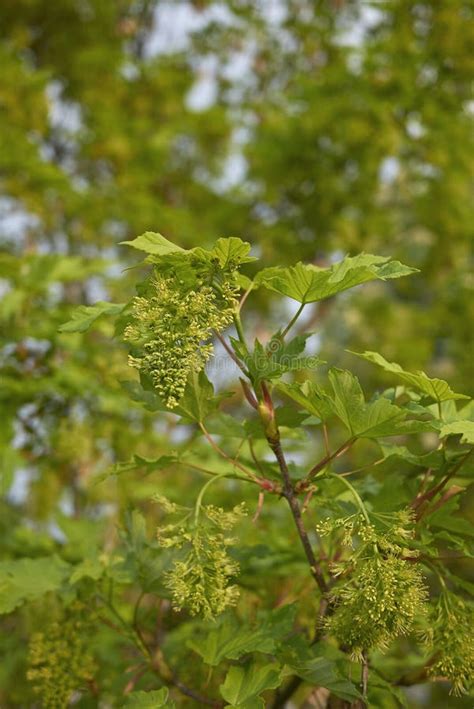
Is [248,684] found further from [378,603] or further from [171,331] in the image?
[171,331]

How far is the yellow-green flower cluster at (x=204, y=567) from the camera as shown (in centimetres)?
94

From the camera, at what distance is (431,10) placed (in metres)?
3.83

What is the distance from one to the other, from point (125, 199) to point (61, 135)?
1.00 meters

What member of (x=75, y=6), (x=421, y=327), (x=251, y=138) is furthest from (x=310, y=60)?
(x=421, y=327)

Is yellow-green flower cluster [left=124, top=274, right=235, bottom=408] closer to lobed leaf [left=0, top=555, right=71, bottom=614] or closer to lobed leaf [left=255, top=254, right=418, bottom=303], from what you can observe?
lobed leaf [left=255, top=254, right=418, bottom=303]

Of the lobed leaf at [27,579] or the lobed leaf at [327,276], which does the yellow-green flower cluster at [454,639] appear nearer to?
the lobed leaf at [327,276]

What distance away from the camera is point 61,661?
4.38ft

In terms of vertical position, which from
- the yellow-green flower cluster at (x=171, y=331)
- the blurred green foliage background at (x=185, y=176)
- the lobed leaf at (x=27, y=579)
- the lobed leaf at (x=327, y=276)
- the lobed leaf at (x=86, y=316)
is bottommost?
the lobed leaf at (x=27, y=579)

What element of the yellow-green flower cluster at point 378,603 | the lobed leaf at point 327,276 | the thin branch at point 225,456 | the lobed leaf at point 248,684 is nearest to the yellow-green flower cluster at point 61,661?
the lobed leaf at point 248,684

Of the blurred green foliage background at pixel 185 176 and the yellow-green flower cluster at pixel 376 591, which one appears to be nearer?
the yellow-green flower cluster at pixel 376 591

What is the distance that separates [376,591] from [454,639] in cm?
21

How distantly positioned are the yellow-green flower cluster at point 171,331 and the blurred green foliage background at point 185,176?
1135 millimetres

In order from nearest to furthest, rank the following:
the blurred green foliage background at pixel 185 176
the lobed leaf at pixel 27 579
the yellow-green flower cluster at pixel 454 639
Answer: the yellow-green flower cluster at pixel 454 639 < the lobed leaf at pixel 27 579 < the blurred green foliage background at pixel 185 176

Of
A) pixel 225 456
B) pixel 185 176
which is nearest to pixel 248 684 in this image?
pixel 225 456
